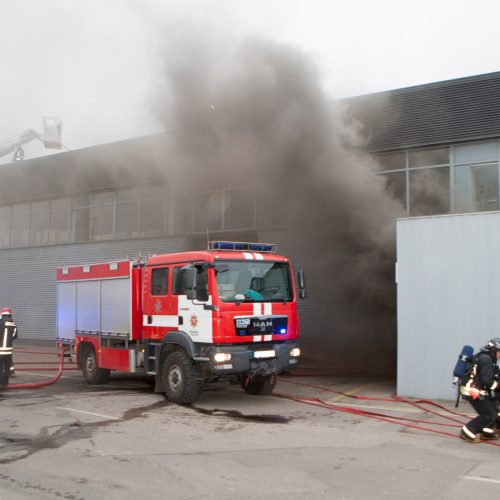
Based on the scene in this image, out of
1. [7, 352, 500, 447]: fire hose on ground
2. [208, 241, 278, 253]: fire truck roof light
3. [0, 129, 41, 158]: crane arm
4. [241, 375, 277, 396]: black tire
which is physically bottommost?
[7, 352, 500, 447]: fire hose on ground

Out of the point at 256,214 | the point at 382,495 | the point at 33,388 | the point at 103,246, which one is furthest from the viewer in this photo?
the point at 103,246

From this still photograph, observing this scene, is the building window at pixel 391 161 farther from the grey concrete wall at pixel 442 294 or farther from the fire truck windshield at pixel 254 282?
the fire truck windshield at pixel 254 282

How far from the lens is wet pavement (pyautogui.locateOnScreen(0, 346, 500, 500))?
4418mm

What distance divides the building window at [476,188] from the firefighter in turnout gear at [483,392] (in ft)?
22.4

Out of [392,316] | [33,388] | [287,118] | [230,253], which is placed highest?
[287,118]

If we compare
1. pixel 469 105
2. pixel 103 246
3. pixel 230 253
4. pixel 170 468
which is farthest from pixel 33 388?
pixel 469 105

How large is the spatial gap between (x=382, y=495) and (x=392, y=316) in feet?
29.9

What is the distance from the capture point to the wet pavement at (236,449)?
4.42 m

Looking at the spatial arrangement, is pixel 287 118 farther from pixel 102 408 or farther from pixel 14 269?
pixel 14 269

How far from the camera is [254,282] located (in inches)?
333

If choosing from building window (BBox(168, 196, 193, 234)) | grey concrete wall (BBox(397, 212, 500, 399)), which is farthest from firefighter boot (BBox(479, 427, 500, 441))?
building window (BBox(168, 196, 193, 234))

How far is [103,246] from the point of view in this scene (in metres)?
18.8

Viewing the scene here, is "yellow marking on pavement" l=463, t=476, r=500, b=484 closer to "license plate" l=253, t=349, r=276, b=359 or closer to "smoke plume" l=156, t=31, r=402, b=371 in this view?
"license plate" l=253, t=349, r=276, b=359

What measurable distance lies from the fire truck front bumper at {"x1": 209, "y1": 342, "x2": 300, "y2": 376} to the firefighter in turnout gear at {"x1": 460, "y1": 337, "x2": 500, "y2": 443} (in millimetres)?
2912
